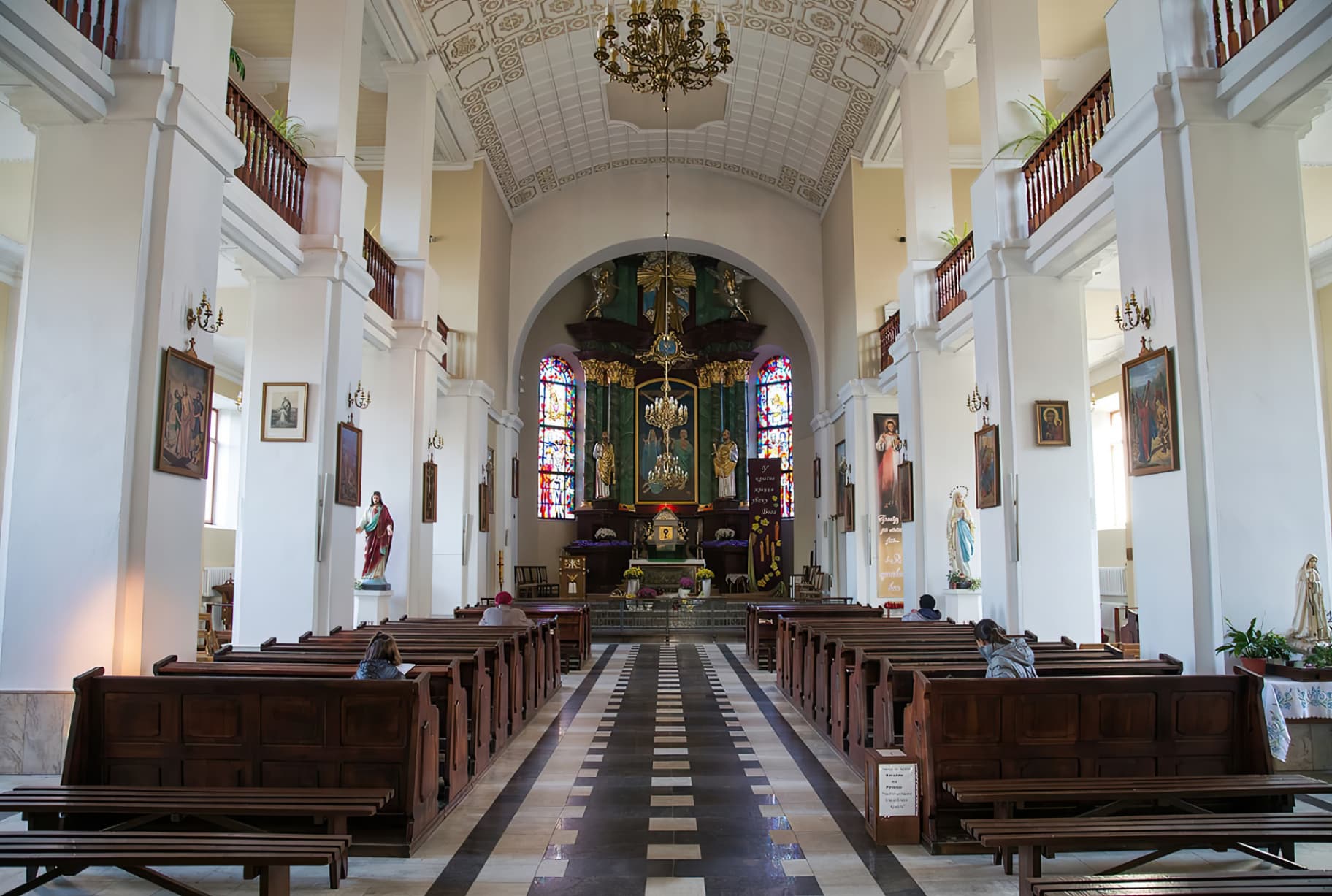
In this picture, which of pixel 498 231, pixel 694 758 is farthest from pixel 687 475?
pixel 694 758

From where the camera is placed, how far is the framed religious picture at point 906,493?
12.6 metres

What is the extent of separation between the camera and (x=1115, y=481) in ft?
51.0

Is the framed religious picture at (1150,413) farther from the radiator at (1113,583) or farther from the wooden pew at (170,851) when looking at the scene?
the radiator at (1113,583)

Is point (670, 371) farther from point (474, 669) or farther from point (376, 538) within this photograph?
point (474, 669)

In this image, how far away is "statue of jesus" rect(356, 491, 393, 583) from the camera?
437 inches

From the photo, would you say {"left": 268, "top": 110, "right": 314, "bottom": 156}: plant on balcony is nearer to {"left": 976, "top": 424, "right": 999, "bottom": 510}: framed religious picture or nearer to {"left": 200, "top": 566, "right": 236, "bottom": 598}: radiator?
{"left": 976, "top": 424, "right": 999, "bottom": 510}: framed religious picture

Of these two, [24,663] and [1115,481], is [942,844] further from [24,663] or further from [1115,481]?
[1115,481]

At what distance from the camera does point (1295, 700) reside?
5195 millimetres

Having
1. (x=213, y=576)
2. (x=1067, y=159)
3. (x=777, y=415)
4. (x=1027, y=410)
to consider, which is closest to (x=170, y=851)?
(x=1027, y=410)

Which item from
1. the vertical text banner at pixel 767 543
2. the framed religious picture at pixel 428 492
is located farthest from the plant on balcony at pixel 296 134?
the vertical text banner at pixel 767 543

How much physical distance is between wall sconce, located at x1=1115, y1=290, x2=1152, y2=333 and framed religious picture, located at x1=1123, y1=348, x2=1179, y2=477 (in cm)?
23

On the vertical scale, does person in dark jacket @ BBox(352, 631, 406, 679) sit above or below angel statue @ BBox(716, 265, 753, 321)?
below

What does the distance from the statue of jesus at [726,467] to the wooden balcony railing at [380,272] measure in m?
12.3

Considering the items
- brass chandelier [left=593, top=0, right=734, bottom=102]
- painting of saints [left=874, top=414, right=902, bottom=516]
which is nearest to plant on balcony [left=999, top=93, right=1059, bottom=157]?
brass chandelier [left=593, top=0, right=734, bottom=102]
